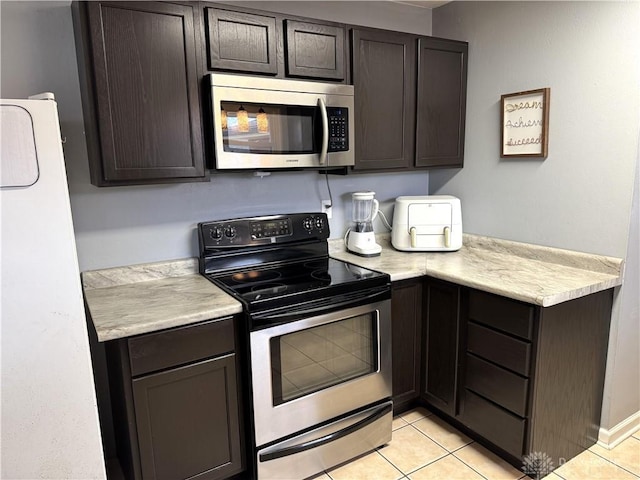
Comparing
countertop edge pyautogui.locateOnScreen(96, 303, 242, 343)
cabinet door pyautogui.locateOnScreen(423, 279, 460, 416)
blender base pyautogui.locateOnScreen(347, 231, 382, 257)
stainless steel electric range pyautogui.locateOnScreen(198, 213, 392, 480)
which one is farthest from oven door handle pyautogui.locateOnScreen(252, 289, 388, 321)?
blender base pyautogui.locateOnScreen(347, 231, 382, 257)

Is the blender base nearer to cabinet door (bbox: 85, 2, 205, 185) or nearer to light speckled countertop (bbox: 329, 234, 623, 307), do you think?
light speckled countertop (bbox: 329, 234, 623, 307)

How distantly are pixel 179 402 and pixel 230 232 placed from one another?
850 mm

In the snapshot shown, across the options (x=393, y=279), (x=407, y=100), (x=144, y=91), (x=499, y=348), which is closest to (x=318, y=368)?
(x=393, y=279)

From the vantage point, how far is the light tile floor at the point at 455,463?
80.7 inches

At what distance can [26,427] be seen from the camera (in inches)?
55.8

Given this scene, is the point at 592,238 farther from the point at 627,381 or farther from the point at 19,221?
the point at 19,221

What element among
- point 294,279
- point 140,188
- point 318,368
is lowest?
point 318,368

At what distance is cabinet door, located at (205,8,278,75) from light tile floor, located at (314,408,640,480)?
1886 mm

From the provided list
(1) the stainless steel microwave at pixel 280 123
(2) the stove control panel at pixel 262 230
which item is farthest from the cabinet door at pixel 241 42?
(2) the stove control panel at pixel 262 230

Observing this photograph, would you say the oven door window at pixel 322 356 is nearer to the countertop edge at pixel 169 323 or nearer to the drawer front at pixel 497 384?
the countertop edge at pixel 169 323

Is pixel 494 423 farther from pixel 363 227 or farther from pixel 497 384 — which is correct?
pixel 363 227

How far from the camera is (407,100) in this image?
2.46 meters

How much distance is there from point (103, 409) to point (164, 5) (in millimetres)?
1829

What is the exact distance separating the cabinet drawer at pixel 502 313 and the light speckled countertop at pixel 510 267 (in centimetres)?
6
